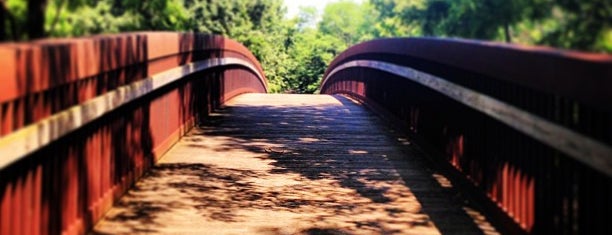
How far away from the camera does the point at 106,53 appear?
4098 millimetres

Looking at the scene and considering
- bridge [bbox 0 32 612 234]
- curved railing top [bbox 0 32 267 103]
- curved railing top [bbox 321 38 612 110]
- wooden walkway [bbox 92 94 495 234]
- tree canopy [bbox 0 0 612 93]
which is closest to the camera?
curved railing top [bbox 321 38 612 110]

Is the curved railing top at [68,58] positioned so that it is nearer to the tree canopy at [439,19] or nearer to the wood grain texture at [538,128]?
the tree canopy at [439,19]

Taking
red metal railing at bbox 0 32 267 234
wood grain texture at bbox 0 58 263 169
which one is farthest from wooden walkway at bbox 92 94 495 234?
wood grain texture at bbox 0 58 263 169

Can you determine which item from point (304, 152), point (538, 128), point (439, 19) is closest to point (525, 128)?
point (538, 128)

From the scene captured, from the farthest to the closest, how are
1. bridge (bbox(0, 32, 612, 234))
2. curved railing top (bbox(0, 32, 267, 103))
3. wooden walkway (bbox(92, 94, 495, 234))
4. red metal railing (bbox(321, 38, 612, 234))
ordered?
wooden walkway (bbox(92, 94, 495, 234)), bridge (bbox(0, 32, 612, 234)), red metal railing (bbox(321, 38, 612, 234)), curved railing top (bbox(0, 32, 267, 103))

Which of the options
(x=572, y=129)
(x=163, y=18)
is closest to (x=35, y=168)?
(x=572, y=129)

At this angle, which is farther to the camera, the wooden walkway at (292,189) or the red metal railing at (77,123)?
the wooden walkway at (292,189)

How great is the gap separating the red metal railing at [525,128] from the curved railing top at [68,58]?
225 centimetres

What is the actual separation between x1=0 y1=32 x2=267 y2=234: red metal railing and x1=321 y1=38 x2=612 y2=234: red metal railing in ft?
7.49

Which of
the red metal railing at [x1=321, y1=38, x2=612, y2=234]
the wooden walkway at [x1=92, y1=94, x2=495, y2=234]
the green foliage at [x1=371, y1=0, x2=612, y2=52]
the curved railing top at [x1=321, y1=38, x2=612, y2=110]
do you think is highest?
the green foliage at [x1=371, y1=0, x2=612, y2=52]

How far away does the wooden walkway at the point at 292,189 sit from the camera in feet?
14.5

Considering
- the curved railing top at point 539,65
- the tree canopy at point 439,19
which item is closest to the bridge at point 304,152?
the curved railing top at point 539,65

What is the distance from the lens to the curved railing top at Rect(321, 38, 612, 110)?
8.50ft

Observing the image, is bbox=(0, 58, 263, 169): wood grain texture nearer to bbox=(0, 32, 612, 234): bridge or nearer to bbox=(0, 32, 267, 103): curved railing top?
bbox=(0, 32, 612, 234): bridge
